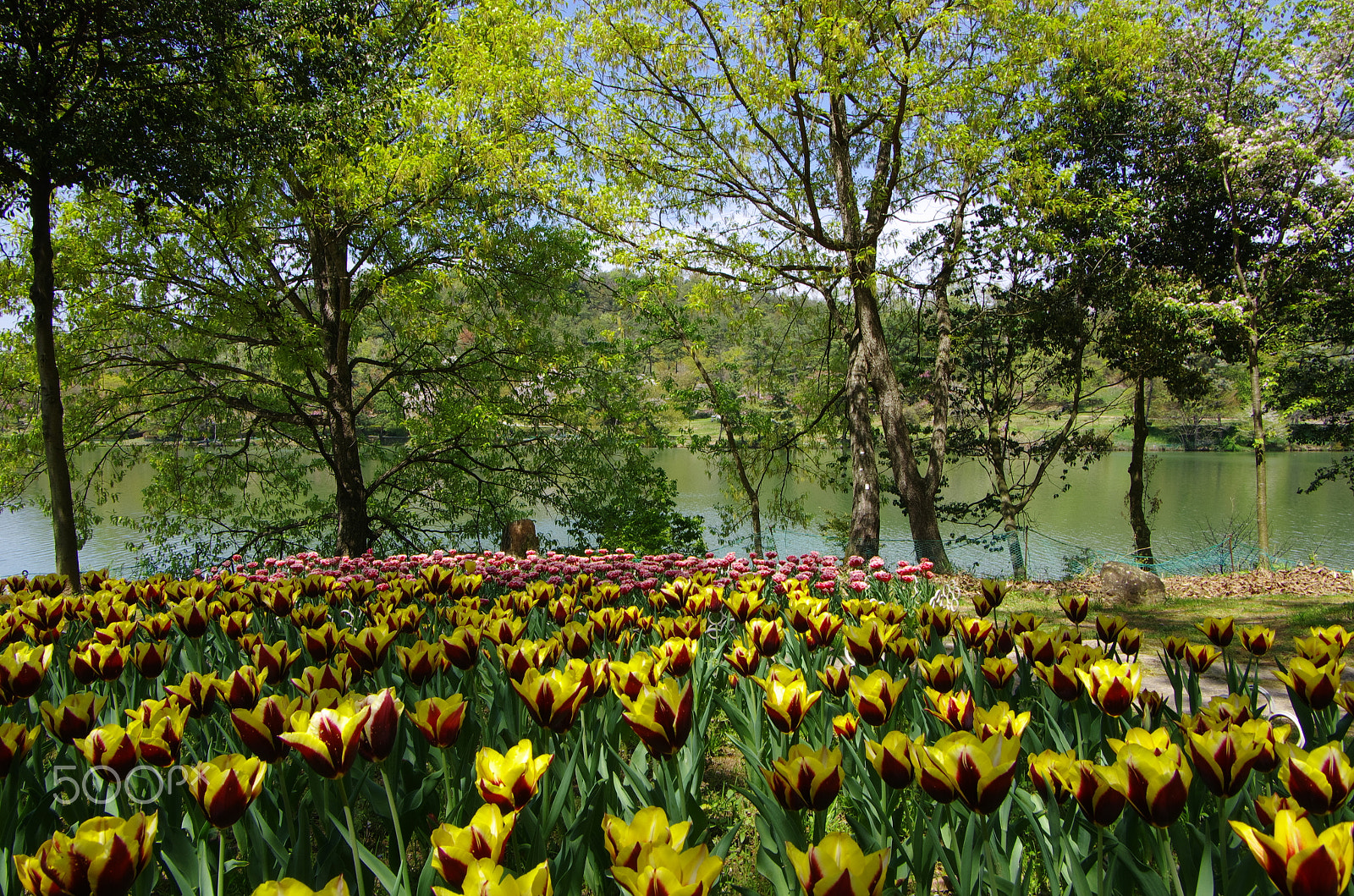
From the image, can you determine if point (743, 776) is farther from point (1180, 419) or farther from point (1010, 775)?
point (1180, 419)

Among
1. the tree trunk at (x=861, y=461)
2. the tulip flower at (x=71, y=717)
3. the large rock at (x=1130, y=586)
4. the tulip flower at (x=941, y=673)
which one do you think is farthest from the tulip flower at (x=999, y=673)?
the tree trunk at (x=861, y=461)

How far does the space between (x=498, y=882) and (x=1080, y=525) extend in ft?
74.7

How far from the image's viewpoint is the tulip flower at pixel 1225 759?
53.8 inches

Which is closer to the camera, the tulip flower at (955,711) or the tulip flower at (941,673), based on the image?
the tulip flower at (955,711)

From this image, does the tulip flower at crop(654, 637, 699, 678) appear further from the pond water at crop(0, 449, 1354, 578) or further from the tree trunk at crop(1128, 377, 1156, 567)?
the tree trunk at crop(1128, 377, 1156, 567)

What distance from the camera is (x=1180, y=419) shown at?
35.7m

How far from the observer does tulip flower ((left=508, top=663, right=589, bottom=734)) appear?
1.69m

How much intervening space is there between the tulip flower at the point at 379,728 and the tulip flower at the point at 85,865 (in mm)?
377

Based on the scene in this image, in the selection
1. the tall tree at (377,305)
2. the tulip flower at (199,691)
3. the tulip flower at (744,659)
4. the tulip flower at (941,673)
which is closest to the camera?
the tulip flower at (199,691)

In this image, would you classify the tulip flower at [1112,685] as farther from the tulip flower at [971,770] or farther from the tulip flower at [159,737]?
the tulip flower at [159,737]

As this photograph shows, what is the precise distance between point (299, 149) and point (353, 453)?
4377mm

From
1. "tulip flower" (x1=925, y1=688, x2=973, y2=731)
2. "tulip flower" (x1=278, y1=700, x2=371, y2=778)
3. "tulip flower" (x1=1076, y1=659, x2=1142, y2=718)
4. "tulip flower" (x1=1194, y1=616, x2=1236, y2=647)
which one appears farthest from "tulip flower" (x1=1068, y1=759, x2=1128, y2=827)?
"tulip flower" (x1=1194, y1=616, x2=1236, y2=647)

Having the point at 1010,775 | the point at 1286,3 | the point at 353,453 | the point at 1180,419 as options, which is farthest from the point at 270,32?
the point at 1180,419

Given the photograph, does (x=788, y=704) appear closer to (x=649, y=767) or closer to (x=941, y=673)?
(x=941, y=673)
